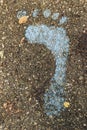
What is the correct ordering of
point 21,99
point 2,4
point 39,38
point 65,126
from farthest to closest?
point 2,4, point 39,38, point 21,99, point 65,126

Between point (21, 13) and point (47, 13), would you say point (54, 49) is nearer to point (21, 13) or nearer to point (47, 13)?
point (47, 13)

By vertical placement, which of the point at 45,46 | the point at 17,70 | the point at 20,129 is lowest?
the point at 20,129

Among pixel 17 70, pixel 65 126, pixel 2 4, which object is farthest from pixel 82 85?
pixel 2 4

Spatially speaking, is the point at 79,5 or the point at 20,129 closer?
the point at 20,129

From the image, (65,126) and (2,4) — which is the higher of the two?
(2,4)

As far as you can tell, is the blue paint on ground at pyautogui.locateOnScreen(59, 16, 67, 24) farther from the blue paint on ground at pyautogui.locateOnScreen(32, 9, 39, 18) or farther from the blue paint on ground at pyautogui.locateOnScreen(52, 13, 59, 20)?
the blue paint on ground at pyautogui.locateOnScreen(32, 9, 39, 18)

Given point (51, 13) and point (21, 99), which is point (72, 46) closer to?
point (51, 13)

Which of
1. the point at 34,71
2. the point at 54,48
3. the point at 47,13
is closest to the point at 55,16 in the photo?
the point at 47,13
